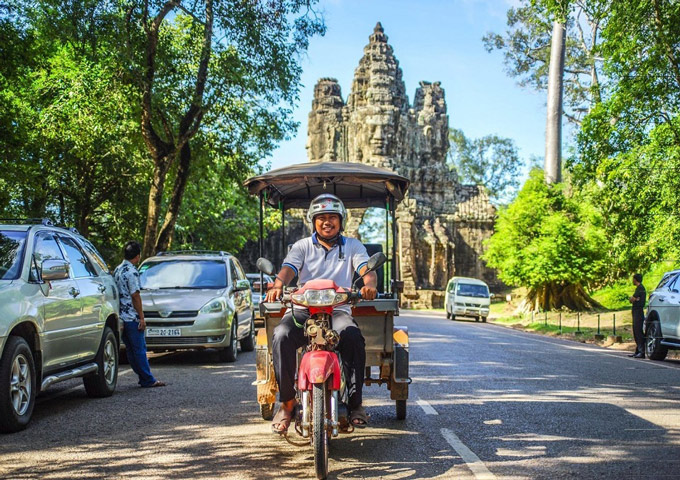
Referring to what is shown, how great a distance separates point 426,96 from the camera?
241ft

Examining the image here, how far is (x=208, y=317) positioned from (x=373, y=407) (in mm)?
5401

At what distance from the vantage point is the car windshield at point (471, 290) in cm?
3825

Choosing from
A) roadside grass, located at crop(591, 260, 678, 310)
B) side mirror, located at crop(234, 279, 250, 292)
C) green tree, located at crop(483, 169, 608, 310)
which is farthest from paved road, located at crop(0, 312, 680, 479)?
green tree, located at crop(483, 169, 608, 310)

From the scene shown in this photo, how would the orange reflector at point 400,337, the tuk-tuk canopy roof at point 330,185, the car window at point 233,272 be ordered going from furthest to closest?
the car window at point 233,272, the tuk-tuk canopy roof at point 330,185, the orange reflector at point 400,337

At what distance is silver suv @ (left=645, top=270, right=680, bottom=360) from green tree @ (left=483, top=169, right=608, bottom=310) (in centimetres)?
1917

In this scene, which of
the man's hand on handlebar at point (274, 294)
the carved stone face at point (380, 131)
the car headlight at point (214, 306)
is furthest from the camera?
the carved stone face at point (380, 131)

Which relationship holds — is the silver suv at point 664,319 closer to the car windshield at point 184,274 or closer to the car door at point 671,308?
the car door at point 671,308

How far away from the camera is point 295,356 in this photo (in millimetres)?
6477

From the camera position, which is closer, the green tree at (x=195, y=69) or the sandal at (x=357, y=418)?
the sandal at (x=357, y=418)

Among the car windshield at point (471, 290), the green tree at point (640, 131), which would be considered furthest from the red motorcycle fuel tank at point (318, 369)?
the car windshield at point (471, 290)

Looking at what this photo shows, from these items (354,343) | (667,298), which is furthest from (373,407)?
(667,298)

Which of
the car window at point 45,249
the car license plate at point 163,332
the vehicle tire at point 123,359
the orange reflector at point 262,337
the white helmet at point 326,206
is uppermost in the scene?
the white helmet at point 326,206

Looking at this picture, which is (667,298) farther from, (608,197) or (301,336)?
(301,336)

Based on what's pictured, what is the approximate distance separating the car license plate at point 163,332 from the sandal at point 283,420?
25.8 ft
